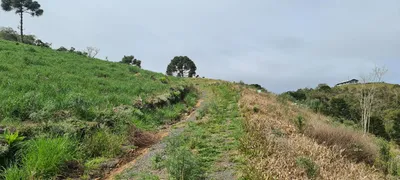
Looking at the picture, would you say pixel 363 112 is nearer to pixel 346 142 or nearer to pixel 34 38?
pixel 346 142

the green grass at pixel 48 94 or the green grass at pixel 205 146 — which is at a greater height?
the green grass at pixel 48 94

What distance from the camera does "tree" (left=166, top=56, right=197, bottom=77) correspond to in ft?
230

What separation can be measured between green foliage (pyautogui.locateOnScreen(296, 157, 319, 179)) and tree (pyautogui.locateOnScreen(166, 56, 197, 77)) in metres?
65.2

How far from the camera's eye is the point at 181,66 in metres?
70.9

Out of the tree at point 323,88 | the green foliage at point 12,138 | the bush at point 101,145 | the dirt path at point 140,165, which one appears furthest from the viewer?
the tree at point 323,88

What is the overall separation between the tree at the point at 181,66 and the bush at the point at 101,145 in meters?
63.0

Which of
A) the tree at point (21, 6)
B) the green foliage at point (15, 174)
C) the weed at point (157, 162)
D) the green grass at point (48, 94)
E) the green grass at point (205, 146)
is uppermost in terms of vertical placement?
the tree at point (21, 6)

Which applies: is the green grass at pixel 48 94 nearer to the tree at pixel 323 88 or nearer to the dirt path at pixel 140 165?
the dirt path at pixel 140 165

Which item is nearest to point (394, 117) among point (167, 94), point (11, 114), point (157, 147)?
point (167, 94)

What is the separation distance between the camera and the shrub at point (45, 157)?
4648mm

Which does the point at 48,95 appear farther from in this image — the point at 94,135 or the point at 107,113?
the point at 94,135

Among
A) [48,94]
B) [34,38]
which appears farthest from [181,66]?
[48,94]

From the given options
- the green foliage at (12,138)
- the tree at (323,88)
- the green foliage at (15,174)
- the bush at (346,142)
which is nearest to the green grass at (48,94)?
the green foliage at (12,138)

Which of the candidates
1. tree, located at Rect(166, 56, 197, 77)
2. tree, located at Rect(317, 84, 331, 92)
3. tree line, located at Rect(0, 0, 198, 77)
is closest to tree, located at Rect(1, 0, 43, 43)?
tree line, located at Rect(0, 0, 198, 77)
